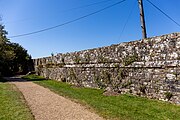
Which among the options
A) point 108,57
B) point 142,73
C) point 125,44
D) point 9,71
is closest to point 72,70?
point 108,57

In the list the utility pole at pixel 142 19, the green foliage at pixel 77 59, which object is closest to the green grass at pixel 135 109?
the utility pole at pixel 142 19

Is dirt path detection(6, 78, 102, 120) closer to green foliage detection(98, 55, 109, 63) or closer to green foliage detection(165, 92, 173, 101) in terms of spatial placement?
green foliage detection(165, 92, 173, 101)

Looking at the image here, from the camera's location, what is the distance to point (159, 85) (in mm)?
8359

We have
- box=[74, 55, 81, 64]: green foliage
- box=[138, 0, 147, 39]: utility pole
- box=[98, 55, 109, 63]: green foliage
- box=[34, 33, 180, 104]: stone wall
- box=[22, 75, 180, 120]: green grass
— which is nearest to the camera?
box=[22, 75, 180, 120]: green grass

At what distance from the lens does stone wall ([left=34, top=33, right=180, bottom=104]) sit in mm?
7859

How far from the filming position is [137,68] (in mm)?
9375

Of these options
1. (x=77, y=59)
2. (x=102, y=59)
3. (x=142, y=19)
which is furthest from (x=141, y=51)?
(x=77, y=59)

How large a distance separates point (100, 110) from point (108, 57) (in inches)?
187

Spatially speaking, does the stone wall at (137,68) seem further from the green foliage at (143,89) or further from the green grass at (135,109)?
the green grass at (135,109)

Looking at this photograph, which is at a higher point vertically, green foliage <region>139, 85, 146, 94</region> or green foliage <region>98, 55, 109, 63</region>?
green foliage <region>98, 55, 109, 63</region>

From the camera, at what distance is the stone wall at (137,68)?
25.8ft

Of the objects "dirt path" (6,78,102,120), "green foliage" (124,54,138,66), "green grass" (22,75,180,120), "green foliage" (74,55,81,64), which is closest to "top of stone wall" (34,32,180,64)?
"green foliage" (124,54,138,66)

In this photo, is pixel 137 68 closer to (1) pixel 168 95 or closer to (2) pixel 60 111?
(1) pixel 168 95

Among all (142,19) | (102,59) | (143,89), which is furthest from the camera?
(142,19)
